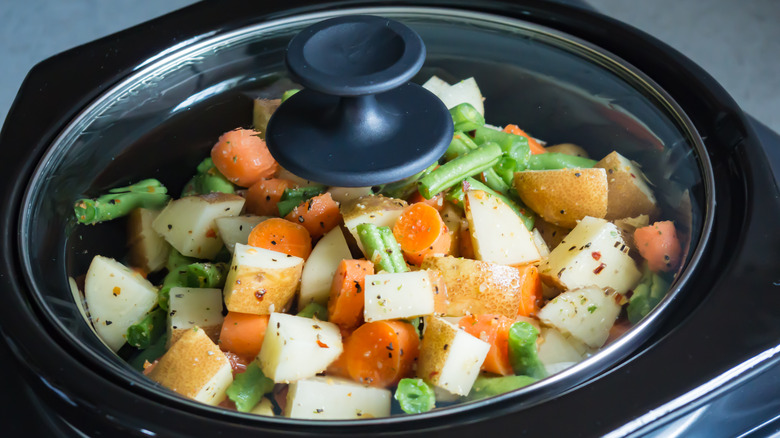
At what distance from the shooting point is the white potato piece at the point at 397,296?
853mm

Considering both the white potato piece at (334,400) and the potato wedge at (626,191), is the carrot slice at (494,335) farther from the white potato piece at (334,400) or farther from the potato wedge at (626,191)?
the potato wedge at (626,191)

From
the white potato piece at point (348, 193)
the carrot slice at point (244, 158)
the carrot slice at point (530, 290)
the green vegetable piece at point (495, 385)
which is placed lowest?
the green vegetable piece at point (495, 385)

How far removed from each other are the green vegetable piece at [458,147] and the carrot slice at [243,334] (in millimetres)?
379

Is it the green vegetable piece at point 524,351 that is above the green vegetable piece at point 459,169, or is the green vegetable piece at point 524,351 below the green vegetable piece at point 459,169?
below

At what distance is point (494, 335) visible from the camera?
875 mm

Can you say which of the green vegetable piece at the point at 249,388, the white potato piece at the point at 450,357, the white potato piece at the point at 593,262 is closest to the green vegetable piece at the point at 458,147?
the white potato piece at the point at 593,262

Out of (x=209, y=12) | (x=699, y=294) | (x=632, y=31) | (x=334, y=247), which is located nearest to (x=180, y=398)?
(x=334, y=247)

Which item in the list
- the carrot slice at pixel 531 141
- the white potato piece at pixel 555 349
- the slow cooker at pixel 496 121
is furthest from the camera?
the carrot slice at pixel 531 141

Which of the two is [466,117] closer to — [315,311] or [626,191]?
[626,191]

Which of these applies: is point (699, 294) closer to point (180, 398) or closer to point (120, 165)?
point (180, 398)

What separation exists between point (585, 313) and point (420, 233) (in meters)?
0.24

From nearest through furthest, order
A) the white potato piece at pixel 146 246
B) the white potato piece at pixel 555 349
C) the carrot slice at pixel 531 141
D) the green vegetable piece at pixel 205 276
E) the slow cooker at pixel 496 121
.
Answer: the slow cooker at pixel 496 121 → the white potato piece at pixel 555 349 → the green vegetable piece at pixel 205 276 → the white potato piece at pixel 146 246 → the carrot slice at pixel 531 141

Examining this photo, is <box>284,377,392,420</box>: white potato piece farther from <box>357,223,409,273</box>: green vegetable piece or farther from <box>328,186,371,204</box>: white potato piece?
<box>328,186,371,204</box>: white potato piece

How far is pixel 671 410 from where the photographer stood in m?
0.75
